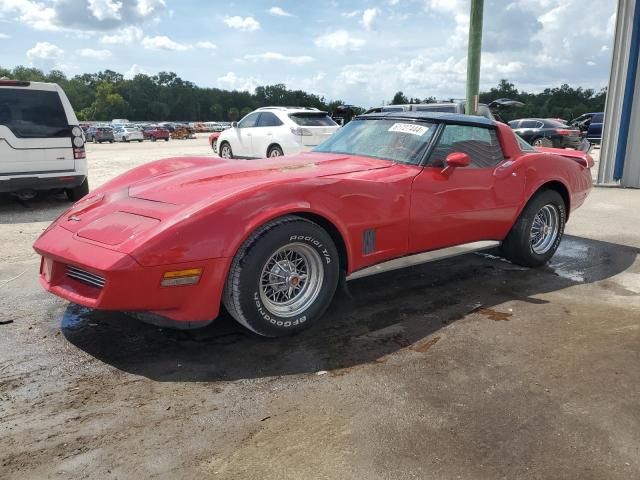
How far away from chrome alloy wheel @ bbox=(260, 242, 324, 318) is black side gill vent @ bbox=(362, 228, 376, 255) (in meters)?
0.36

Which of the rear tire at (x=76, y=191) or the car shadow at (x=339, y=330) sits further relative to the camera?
the rear tire at (x=76, y=191)

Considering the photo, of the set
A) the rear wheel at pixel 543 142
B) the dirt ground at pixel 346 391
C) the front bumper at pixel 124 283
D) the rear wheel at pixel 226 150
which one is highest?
the rear wheel at pixel 543 142

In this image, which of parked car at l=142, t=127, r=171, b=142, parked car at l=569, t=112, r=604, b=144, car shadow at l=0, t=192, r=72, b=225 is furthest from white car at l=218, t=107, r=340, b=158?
parked car at l=142, t=127, r=171, b=142

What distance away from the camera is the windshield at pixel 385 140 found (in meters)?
4.09

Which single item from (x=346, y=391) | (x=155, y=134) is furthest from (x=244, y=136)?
(x=155, y=134)

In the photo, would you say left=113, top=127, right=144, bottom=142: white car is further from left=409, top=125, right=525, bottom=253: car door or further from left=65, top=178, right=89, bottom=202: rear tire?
left=409, top=125, right=525, bottom=253: car door

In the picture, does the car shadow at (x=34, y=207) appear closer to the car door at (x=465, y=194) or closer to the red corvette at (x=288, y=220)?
the red corvette at (x=288, y=220)

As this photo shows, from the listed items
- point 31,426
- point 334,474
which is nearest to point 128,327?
point 31,426

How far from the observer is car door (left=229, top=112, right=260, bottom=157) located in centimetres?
1288

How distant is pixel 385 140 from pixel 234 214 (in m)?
1.78

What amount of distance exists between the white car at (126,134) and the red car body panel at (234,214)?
41.5m

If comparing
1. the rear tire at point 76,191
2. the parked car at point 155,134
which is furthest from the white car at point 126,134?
the rear tire at point 76,191

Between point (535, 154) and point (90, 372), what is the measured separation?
410 centimetres

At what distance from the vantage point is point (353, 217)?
3.46 metres
